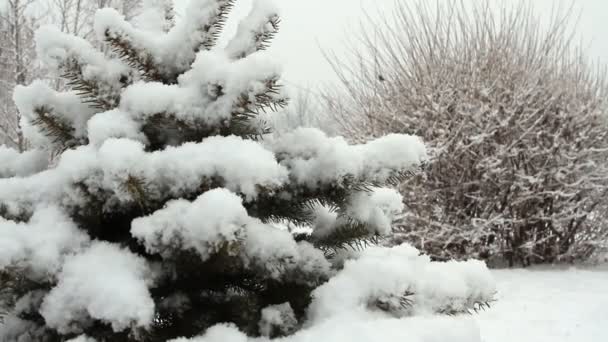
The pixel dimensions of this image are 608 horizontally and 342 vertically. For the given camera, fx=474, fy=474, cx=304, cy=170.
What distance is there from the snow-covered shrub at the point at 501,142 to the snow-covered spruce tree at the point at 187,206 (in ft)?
16.4

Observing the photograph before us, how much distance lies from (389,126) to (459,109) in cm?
96

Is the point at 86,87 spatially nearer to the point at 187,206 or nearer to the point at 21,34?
the point at 187,206

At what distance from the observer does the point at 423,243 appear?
6145mm

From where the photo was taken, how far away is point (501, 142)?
6305 millimetres

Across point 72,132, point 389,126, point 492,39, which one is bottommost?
point 72,132

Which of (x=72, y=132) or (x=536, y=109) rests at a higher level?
(x=536, y=109)

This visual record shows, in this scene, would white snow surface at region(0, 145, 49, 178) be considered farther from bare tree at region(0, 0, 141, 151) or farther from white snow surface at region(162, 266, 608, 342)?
bare tree at region(0, 0, 141, 151)

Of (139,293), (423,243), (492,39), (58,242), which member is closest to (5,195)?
(58,242)

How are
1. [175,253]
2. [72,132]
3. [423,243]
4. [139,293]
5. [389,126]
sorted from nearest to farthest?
[139,293], [175,253], [72,132], [423,243], [389,126]

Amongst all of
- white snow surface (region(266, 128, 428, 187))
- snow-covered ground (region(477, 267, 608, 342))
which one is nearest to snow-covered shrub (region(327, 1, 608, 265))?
snow-covered ground (region(477, 267, 608, 342))

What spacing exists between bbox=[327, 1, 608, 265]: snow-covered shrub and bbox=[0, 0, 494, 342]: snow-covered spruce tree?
4.99 m

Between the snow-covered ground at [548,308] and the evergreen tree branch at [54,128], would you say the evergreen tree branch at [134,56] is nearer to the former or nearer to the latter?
the evergreen tree branch at [54,128]

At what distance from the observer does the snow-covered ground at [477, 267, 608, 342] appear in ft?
13.4

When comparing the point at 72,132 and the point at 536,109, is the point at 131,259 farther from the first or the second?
the point at 536,109
